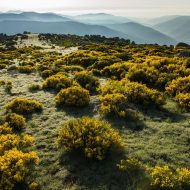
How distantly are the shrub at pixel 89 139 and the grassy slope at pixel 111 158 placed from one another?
0.38m

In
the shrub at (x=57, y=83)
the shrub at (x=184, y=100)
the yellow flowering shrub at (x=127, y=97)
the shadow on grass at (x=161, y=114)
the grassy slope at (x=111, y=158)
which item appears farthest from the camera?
the shrub at (x=57, y=83)

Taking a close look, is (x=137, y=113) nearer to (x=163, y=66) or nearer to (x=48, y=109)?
(x=48, y=109)

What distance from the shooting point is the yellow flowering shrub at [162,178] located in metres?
9.79

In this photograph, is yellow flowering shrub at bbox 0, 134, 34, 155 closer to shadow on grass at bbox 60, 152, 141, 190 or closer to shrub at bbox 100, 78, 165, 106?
shadow on grass at bbox 60, 152, 141, 190

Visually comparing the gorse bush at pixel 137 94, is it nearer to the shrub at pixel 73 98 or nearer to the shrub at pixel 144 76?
the shrub at pixel 73 98

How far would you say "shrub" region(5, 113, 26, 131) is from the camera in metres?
14.7

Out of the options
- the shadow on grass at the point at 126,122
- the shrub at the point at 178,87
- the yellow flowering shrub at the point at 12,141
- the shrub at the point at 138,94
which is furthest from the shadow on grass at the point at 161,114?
the yellow flowering shrub at the point at 12,141

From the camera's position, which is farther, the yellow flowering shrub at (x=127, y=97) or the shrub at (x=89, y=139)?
the yellow flowering shrub at (x=127, y=97)

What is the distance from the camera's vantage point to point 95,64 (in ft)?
95.4

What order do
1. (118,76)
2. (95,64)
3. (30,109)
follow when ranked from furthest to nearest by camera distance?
(95,64) → (118,76) → (30,109)

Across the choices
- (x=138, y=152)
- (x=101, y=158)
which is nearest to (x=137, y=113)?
(x=138, y=152)

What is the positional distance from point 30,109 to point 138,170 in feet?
27.3

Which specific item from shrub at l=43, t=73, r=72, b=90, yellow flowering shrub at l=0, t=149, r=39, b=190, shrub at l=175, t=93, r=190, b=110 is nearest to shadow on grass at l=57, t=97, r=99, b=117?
shrub at l=43, t=73, r=72, b=90

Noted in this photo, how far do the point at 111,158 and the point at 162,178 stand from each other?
7.68ft
